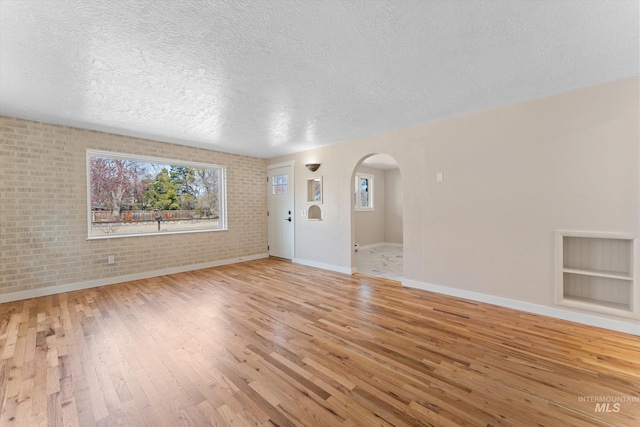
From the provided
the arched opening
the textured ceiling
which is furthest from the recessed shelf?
the arched opening

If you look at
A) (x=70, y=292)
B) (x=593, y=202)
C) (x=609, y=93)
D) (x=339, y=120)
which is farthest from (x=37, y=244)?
(x=609, y=93)

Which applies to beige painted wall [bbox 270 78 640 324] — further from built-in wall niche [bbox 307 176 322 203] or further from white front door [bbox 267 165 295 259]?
white front door [bbox 267 165 295 259]

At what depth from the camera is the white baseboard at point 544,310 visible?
8.14 ft

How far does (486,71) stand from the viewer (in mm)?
2322

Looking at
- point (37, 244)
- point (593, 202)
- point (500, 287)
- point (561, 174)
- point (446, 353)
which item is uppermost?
point (561, 174)

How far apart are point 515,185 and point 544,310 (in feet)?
4.83

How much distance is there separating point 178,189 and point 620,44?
621 centimetres

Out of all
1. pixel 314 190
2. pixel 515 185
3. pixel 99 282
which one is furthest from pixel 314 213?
pixel 99 282

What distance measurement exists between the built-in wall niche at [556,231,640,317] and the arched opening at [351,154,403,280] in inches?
148

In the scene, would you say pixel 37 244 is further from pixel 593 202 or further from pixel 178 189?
pixel 593 202

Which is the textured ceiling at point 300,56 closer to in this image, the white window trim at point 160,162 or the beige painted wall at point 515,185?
the beige painted wall at point 515,185

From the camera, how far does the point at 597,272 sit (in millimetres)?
2654

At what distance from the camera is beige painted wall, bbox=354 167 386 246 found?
24.3 ft

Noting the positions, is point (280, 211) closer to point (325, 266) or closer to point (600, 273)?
point (325, 266)
